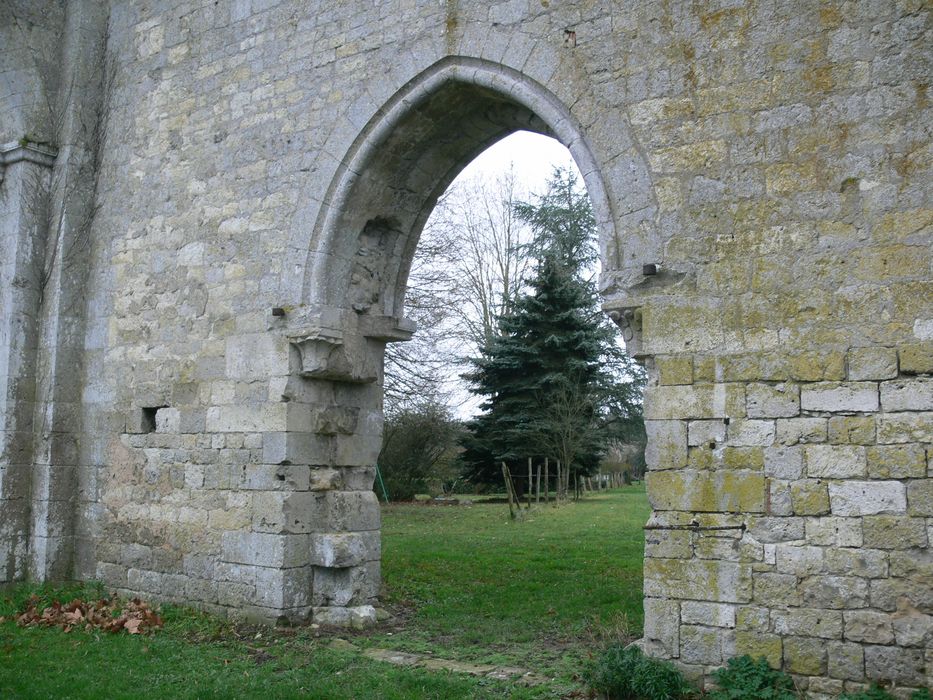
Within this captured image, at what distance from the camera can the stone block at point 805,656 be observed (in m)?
4.92

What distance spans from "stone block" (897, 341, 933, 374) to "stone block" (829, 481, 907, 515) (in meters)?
0.62

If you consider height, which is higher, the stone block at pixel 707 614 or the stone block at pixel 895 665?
the stone block at pixel 707 614

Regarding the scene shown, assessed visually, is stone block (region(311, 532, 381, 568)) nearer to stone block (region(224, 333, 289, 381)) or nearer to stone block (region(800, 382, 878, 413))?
stone block (region(224, 333, 289, 381))

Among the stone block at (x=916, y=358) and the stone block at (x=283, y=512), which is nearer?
the stone block at (x=916, y=358)

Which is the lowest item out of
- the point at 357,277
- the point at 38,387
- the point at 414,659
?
the point at 414,659

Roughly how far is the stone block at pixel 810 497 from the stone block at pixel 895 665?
76cm

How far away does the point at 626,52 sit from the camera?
5969 millimetres

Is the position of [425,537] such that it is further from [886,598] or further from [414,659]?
[886,598]

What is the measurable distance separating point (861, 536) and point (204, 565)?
5166 millimetres

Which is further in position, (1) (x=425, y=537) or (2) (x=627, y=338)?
(1) (x=425, y=537)

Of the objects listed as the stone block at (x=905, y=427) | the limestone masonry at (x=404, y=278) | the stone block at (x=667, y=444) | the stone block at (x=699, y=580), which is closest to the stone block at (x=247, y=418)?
the limestone masonry at (x=404, y=278)

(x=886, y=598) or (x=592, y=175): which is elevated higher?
(x=592, y=175)

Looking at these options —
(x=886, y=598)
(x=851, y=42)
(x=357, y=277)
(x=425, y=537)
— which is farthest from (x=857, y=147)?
(x=425, y=537)

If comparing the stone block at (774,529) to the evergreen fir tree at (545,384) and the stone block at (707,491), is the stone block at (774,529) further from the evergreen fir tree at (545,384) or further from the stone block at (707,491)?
the evergreen fir tree at (545,384)
